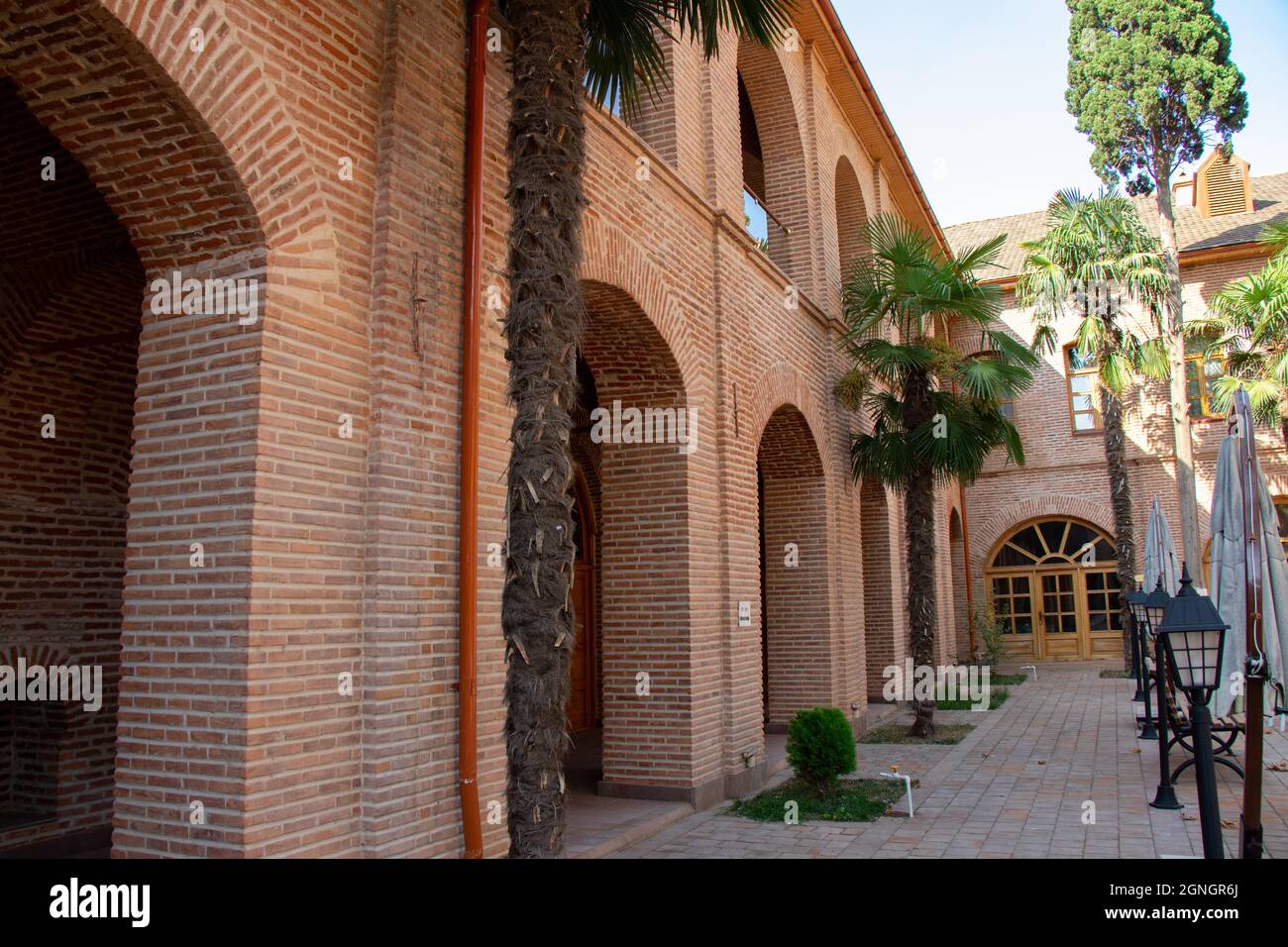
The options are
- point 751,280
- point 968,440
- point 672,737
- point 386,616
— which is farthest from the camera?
point 968,440

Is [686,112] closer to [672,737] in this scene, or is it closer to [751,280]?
[751,280]

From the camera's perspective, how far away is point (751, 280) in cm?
1004

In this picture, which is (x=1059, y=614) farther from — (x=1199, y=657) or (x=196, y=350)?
(x=196, y=350)

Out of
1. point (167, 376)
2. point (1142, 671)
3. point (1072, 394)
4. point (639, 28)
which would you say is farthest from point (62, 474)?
point (1072, 394)

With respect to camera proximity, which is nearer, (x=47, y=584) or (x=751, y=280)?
(x=47, y=584)

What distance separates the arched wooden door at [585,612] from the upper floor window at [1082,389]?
15.2 meters

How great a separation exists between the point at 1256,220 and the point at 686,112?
20.4m

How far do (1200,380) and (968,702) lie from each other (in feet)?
37.4

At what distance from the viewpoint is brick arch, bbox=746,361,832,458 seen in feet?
31.6

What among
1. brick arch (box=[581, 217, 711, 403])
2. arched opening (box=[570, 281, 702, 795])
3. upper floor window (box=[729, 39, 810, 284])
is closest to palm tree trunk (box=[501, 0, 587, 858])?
brick arch (box=[581, 217, 711, 403])

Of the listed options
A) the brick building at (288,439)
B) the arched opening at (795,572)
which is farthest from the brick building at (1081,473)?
the brick building at (288,439)

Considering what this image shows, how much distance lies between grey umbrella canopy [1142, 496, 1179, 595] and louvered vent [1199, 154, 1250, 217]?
57.2ft

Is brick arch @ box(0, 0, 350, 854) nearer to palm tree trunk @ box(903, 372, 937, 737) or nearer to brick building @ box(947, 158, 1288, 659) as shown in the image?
palm tree trunk @ box(903, 372, 937, 737)
